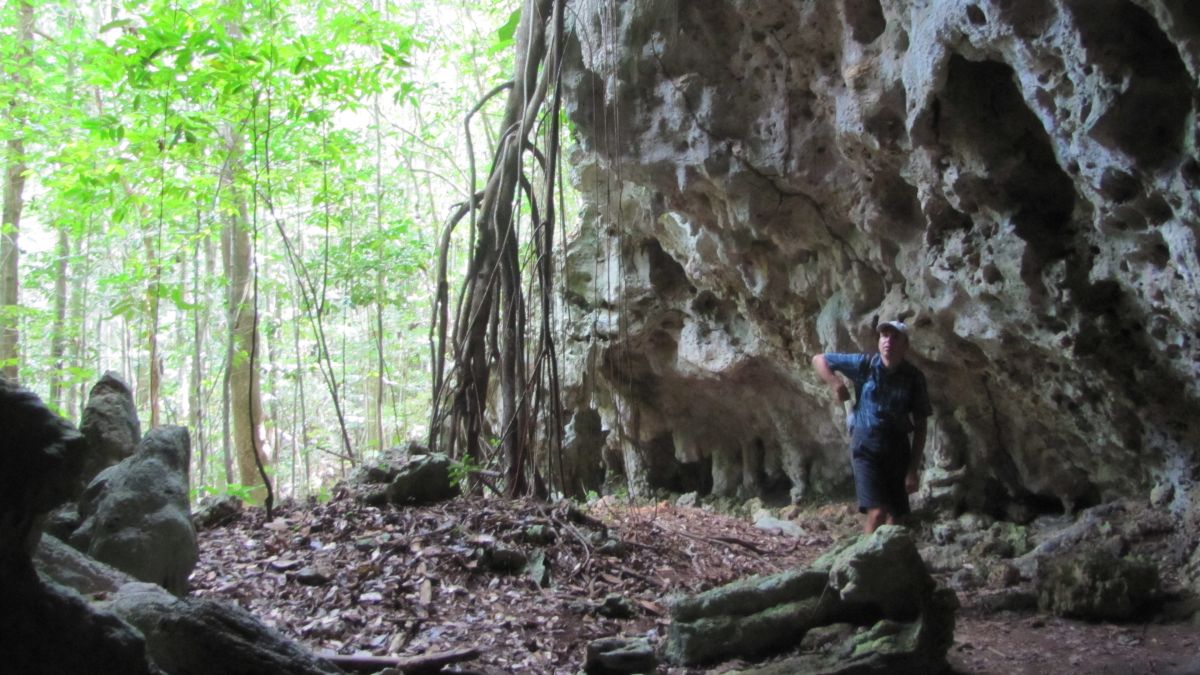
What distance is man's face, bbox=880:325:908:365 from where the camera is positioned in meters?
3.90

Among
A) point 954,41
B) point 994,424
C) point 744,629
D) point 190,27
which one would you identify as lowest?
point 744,629

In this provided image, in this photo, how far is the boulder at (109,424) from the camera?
3.36 metres

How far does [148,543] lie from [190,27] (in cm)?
321

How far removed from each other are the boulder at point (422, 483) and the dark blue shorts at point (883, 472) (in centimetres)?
205

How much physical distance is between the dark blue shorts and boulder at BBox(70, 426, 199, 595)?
2.89 meters

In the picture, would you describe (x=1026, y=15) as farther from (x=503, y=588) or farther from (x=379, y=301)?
(x=379, y=301)

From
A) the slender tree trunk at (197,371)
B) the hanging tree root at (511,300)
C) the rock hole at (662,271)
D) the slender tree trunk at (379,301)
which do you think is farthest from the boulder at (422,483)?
the rock hole at (662,271)

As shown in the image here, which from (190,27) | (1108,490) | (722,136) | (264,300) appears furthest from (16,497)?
(264,300)

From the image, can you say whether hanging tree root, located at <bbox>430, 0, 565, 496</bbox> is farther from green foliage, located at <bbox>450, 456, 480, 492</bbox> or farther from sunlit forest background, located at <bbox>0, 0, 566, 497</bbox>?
sunlit forest background, located at <bbox>0, 0, 566, 497</bbox>

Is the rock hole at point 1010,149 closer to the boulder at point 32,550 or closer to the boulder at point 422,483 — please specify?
the boulder at point 422,483

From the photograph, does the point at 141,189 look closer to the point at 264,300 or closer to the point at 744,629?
the point at 264,300

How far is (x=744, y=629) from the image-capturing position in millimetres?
2725

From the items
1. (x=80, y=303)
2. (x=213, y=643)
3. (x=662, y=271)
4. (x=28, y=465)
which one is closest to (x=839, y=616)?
(x=213, y=643)

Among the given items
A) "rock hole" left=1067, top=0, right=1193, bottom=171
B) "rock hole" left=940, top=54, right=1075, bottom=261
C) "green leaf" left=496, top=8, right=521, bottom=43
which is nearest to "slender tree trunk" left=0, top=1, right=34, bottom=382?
"green leaf" left=496, top=8, right=521, bottom=43
